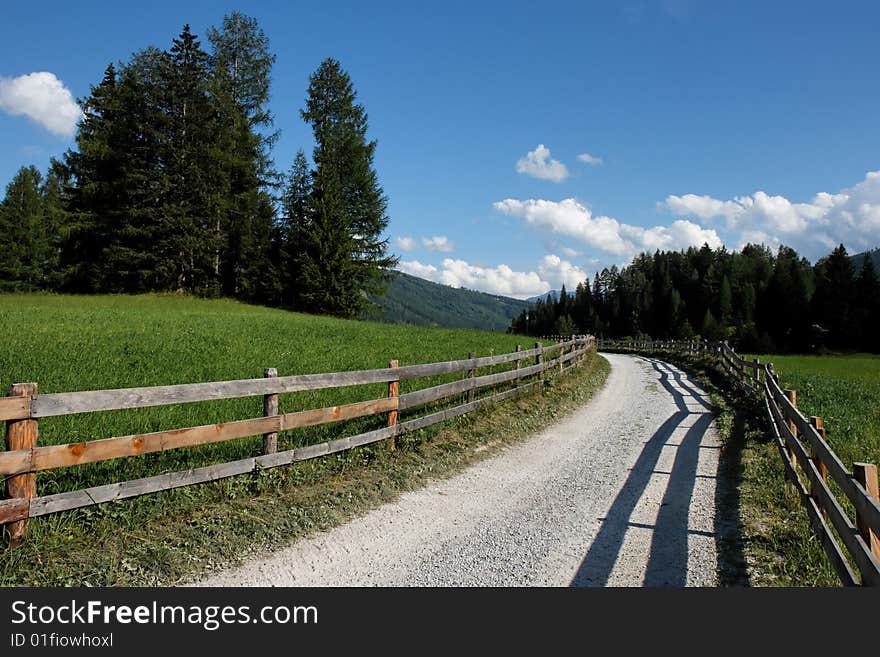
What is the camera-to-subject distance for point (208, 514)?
5.41 meters

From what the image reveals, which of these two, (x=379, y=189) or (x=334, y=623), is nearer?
(x=334, y=623)

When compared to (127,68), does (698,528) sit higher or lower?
lower

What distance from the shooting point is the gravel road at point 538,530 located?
475cm

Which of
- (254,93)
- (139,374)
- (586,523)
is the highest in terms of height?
(254,93)

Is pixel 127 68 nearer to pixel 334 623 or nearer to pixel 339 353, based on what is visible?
pixel 339 353

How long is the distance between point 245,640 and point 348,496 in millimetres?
2872

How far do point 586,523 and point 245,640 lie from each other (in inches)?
161

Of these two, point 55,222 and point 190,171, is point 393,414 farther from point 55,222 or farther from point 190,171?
point 55,222

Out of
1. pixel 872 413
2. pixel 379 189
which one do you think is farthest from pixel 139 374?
pixel 379 189

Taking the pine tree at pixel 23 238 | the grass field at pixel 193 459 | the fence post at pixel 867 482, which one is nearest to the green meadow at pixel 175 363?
the grass field at pixel 193 459

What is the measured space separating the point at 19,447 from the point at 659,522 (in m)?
6.78

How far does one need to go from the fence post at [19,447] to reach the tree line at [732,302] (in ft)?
263

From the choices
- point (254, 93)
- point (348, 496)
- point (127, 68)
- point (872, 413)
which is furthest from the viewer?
point (254, 93)

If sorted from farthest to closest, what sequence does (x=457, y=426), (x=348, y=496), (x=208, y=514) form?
(x=457, y=426), (x=348, y=496), (x=208, y=514)
